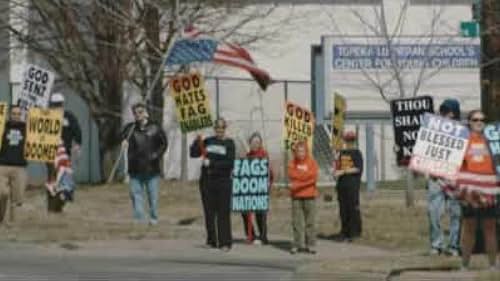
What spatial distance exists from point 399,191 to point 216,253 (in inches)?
450

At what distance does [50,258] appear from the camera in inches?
674

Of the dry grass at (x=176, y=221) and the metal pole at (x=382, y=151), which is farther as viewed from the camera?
the metal pole at (x=382, y=151)

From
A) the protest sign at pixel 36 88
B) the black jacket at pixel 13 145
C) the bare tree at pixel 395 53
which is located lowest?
the black jacket at pixel 13 145

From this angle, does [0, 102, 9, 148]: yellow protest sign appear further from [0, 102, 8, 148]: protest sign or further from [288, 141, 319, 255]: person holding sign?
[288, 141, 319, 255]: person holding sign

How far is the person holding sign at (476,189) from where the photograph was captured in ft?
45.7

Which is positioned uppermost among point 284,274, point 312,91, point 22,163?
point 312,91

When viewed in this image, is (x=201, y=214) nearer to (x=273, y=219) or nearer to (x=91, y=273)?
(x=273, y=219)

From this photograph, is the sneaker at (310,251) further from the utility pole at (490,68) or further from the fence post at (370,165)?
the fence post at (370,165)

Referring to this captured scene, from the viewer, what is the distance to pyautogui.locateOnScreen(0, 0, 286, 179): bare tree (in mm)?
30141

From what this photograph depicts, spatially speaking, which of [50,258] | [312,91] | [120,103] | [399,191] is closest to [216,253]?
[50,258]

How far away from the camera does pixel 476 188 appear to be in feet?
45.6

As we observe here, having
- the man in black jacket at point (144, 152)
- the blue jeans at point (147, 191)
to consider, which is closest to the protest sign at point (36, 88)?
the man in black jacket at point (144, 152)

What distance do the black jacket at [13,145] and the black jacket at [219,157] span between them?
4047 millimetres

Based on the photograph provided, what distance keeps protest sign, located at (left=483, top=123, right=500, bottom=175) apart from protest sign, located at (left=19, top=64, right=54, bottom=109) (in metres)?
9.16
